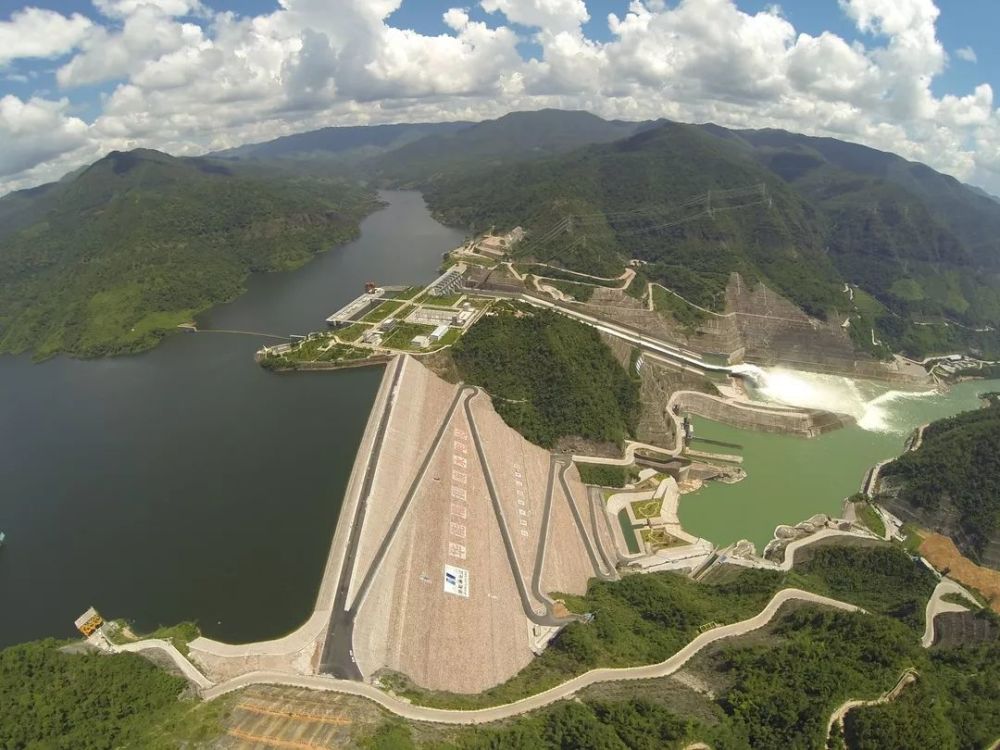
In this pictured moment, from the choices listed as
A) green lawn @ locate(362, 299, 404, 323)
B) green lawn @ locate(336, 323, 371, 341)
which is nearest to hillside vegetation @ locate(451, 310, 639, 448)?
green lawn @ locate(336, 323, 371, 341)

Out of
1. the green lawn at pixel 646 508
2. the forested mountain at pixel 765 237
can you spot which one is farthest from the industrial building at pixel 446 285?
the green lawn at pixel 646 508

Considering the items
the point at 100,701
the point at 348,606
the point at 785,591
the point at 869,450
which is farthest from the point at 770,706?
the point at 869,450

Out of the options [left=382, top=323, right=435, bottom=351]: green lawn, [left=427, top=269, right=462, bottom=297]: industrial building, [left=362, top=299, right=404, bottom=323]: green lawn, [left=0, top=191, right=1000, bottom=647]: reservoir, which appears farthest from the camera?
[left=427, top=269, right=462, bottom=297]: industrial building

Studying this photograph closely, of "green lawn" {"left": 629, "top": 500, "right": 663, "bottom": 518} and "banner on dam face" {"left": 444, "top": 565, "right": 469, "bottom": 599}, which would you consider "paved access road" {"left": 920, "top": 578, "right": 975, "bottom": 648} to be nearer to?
"green lawn" {"left": 629, "top": 500, "right": 663, "bottom": 518}

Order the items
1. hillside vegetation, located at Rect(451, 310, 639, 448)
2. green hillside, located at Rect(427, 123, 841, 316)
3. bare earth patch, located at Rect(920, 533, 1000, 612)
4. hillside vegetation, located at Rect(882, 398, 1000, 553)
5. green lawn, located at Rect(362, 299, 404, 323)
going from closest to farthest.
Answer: bare earth patch, located at Rect(920, 533, 1000, 612)
hillside vegetation, located at Rect(882, 398, 1000, 553)
hillside vegetation, located at Rect(451, 310, 639, 448)
green lawn, located at Rect(362, 299, 404, 323)
green hillside, located at Rect(427, 123, 841, 316)

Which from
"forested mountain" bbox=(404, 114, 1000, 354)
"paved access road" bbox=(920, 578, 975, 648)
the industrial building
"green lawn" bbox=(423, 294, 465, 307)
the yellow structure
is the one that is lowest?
"paved access road" bbox=(920, 578, 975, 648)

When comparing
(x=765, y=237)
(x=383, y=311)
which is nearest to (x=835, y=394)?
(x=765, y=237)
